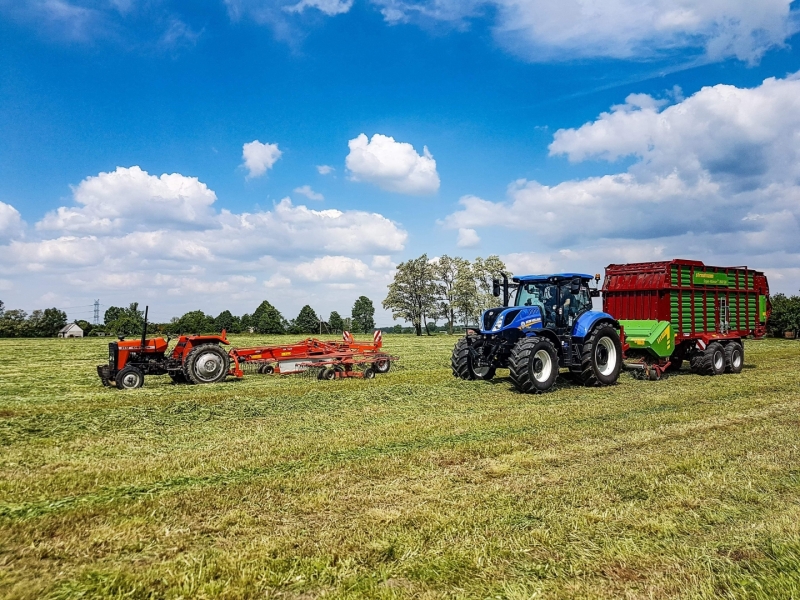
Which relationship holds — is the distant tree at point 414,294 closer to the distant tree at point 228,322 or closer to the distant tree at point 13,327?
the distant tree at point 228,322

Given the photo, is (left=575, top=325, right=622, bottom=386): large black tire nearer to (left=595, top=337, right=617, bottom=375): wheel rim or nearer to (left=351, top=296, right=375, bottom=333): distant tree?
(left=595, top=337, right=617, bottom=375): wheel rim

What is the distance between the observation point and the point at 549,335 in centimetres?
1214

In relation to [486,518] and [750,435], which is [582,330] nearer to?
[750,435]

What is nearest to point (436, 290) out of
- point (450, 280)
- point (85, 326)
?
point (450, 280)

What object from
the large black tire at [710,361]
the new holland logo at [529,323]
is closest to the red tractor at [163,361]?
the new holland logo at [529,323]

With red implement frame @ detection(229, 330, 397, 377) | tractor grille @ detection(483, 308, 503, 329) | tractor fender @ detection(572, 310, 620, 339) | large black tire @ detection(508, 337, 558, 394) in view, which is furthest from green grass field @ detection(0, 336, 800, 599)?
red implement frame @ detection(229, 330, 397, 377)

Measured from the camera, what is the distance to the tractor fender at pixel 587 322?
1212 centimetres

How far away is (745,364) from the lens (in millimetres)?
17938

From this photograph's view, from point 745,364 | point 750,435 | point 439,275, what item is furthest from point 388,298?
point 750,435

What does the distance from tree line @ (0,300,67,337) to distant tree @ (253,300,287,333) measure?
18934 mm

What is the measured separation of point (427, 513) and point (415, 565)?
905 mm

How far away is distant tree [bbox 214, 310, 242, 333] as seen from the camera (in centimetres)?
5878

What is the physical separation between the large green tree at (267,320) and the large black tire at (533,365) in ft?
158

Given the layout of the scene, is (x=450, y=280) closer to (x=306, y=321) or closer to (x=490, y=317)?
(x=306, y=321)
